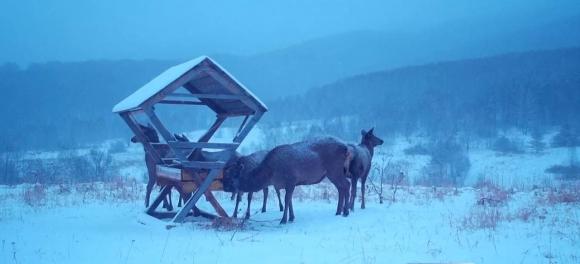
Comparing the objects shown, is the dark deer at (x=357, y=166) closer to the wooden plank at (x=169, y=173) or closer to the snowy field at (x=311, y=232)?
the snowy field at (x=311, y=232)

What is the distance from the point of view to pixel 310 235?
29.0 ft

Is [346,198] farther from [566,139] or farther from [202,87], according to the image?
[566,139]

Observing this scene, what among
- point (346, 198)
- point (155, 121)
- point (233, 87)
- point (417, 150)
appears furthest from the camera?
point (417, 150)

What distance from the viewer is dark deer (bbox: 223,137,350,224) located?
10.9m

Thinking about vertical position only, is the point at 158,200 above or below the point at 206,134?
below

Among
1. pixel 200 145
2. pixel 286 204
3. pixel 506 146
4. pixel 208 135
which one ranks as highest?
pixel 506 146

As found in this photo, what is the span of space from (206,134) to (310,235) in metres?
4.04

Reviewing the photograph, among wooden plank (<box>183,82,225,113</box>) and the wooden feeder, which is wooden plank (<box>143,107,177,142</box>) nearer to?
the wooden feeder

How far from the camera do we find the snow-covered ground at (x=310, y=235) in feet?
22.5

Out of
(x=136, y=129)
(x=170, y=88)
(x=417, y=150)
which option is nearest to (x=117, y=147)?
(x=417, y=150)

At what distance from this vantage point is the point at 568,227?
27.6ft

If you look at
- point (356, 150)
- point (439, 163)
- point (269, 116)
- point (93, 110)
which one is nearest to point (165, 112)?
point (93, 110)

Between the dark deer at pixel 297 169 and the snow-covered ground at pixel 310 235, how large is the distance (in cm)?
74

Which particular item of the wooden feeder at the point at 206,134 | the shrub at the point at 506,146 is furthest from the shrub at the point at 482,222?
the shrub at the point at 506,146
